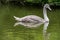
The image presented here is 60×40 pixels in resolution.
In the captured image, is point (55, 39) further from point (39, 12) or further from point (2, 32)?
point (39, 12)

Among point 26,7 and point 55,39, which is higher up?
point 26,7

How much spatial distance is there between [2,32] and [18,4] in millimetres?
10330

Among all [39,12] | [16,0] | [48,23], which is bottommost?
[48,23]

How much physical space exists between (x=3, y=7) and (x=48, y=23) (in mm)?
7778

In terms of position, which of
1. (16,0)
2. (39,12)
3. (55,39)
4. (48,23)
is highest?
(16,0)

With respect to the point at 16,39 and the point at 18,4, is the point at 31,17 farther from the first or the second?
the point at 18,4

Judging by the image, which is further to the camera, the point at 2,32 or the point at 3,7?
the point at 3,7

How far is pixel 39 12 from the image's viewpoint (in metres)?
18.5

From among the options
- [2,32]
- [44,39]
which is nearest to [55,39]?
[44,39]

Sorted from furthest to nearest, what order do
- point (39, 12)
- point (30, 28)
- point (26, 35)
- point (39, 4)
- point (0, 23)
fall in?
point (39, 4), point (39, 12), point (0, 23), point (30, 28), point (26, 35)

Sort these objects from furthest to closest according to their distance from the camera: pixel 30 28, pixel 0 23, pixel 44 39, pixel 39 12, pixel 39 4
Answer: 1. pixel 39 4
2. pixel 39 12
3. pixel 0 23
4. pixel 30 28
5. pixel 44 39

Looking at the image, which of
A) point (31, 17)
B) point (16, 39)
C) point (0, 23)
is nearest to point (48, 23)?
point (31, 17)

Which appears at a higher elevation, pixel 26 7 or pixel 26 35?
pixel 26 7

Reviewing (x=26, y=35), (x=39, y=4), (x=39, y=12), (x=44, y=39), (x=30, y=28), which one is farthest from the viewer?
(x=39, y=4)
